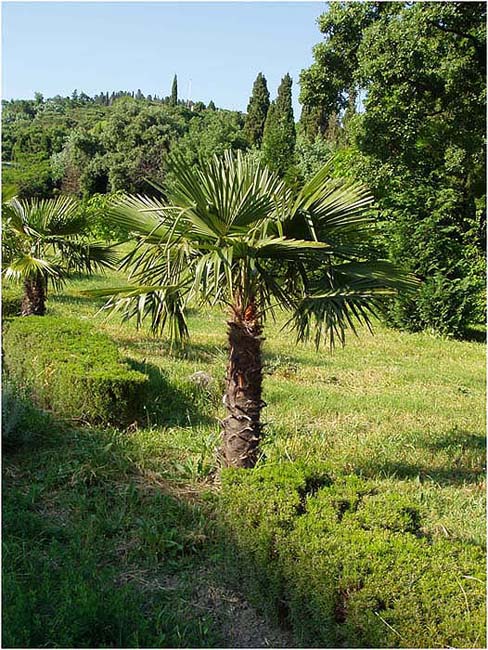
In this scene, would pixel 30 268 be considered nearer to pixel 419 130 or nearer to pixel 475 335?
pixel 419 130

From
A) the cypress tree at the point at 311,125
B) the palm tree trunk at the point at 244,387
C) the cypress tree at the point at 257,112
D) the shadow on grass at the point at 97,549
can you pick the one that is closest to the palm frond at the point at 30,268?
the shadow on grass at the point at 97,549

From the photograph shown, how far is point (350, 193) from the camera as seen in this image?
14.7 feet

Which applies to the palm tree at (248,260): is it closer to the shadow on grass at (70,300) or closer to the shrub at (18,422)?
the shrub at (18,422)

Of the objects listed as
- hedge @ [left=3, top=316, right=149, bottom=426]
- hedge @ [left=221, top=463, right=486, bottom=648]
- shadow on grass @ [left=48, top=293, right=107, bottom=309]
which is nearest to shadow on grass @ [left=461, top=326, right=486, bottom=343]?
shadow on grass @ [left=48, top=293, right=107, bottom=309]

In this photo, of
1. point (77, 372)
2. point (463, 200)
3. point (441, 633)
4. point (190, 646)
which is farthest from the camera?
point (463, 200)

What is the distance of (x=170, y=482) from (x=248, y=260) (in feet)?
5.82

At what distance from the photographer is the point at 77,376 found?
561 cm

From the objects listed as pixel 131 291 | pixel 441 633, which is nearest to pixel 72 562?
pixel 131 291

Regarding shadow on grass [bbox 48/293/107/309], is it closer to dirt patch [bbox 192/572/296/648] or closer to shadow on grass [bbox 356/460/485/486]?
shadow on grass [bbox 356/460/485/486]

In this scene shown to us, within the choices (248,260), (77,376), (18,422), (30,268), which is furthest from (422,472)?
(30,268)

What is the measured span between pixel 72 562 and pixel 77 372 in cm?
239

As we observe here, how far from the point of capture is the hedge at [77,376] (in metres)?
5.63

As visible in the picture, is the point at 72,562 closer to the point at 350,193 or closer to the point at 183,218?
the point at 183,218

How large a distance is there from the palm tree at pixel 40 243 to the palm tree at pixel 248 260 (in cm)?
448
